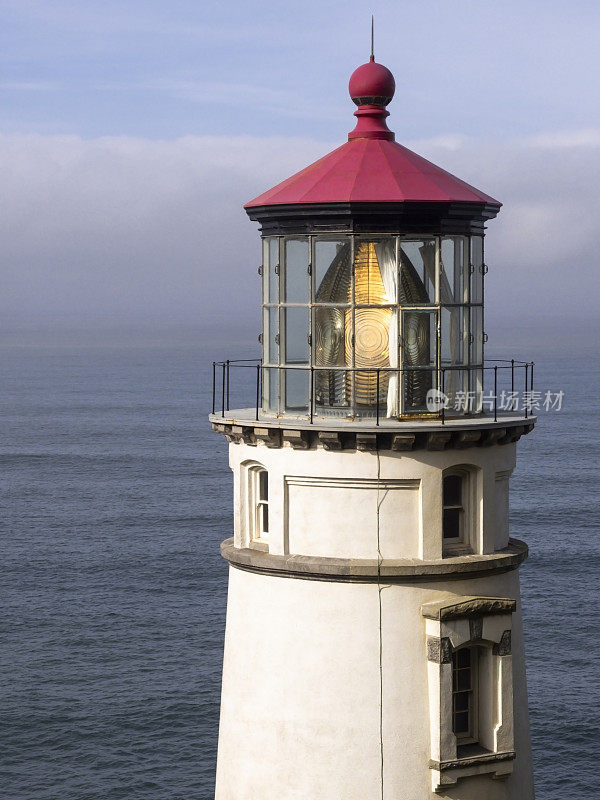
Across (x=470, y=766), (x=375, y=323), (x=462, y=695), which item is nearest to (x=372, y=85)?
(x=375, y=323)

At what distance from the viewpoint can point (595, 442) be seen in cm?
10662

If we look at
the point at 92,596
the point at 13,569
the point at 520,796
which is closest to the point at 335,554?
the point at 520,796

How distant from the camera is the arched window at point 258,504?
587 inches

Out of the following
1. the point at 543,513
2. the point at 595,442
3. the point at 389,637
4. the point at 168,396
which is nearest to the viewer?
the point at 389,637

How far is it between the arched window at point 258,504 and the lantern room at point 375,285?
75 cm

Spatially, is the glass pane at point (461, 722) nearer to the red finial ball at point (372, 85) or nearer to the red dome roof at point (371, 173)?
the red dome roof at point (371, 173)

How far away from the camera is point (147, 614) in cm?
5141

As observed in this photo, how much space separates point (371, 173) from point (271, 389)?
2620mm

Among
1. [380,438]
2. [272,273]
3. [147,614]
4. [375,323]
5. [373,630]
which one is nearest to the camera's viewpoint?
[380,438]

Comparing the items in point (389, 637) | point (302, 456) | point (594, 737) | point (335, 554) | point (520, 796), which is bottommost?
point (594, 737)

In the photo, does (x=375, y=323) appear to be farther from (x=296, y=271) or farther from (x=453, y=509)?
(x=453, y=509)

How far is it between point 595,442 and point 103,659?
6779cm

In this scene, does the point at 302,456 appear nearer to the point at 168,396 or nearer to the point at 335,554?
the point at 335,554

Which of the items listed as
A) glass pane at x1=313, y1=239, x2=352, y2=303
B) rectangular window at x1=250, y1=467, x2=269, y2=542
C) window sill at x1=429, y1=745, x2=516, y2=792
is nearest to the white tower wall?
window sill at x1=429, y1=745, x2=516, y2=792
